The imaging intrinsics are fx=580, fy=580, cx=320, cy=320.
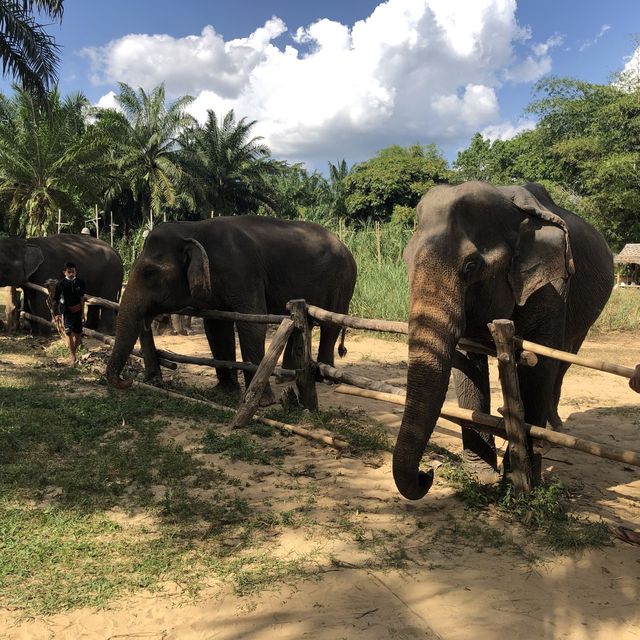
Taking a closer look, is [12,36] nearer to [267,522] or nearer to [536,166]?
[267,522]

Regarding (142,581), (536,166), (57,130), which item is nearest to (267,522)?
(142,581)

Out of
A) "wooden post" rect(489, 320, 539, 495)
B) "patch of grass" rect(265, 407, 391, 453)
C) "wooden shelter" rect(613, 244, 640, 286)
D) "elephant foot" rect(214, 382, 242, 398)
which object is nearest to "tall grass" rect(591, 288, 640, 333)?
"patch of grass" rect(265, 407, 391, 453)

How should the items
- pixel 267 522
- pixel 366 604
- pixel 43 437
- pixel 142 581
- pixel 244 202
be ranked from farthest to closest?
1. pixel 244 202
2. pixel 43 437
3. pixel 267 522
4. pixel 142 581
5. pixel 366 604

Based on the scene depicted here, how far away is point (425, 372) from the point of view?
306cm

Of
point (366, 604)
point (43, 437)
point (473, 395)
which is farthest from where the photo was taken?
point (43, 437)

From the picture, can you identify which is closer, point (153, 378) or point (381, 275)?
point (153, 378)

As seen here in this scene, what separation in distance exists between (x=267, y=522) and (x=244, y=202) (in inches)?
1389

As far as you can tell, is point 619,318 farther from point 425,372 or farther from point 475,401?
point 425,372

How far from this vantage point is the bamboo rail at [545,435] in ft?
10.8

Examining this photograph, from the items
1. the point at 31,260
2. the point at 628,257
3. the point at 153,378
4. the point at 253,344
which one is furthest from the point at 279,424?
the point at 628,257

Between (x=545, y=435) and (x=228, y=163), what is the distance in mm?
34526

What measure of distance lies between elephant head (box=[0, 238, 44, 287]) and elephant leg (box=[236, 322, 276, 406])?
619cm

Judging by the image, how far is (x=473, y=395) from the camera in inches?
171

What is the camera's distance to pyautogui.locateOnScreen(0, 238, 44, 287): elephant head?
10.3 metres
